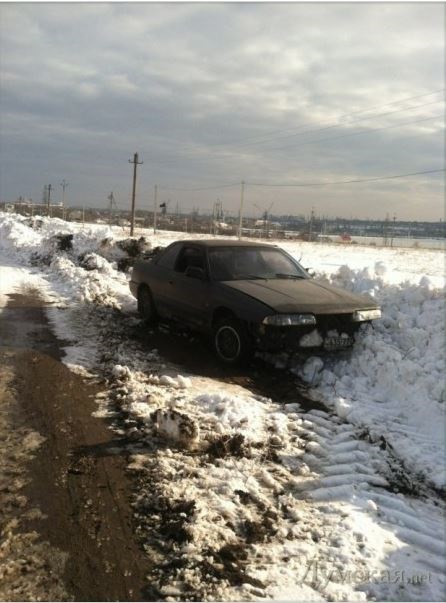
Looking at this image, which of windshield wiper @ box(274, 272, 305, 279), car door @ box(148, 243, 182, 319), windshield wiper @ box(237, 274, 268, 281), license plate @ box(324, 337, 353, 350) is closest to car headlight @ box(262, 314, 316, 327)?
license plate @ box(324, 337, 353, 350)

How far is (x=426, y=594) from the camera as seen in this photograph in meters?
2.78

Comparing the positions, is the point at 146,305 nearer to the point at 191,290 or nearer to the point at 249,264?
the point at 191,290

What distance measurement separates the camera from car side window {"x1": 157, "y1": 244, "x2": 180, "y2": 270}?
8082 millimetres

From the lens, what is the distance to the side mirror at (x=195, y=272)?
711 centimetres

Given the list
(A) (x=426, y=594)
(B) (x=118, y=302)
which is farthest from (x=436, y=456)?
(B) (x=118, y=302)

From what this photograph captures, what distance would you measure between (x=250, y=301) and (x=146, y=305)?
305 cm

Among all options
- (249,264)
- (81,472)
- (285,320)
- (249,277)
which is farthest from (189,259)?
(81,472)

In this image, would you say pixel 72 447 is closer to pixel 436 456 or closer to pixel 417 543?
pixel 417 543

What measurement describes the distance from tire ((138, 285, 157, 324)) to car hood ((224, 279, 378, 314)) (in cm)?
222

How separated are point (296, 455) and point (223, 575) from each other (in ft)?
5.38

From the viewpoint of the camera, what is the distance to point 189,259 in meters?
7.67

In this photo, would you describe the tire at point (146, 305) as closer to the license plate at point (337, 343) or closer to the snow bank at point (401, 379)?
the snow bank at point (401, 379)

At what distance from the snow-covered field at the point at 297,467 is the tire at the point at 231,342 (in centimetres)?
59

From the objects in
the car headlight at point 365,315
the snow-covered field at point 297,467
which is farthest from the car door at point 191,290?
the car headlight at point 365,315
